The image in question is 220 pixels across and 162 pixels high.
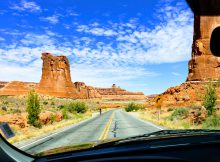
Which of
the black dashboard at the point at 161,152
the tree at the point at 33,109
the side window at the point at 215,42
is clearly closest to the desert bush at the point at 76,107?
the tree at the point at 33,109

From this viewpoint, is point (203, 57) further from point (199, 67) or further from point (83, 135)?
point (83, 135)

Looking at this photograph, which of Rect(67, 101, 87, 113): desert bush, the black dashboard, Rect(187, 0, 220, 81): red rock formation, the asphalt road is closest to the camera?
the black dashboard

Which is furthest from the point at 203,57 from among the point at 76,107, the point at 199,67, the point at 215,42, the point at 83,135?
the point at 215,42

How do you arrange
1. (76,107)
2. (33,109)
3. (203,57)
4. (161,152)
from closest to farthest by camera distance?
(161,152) → (33,109) → (203,57) → (76,107)

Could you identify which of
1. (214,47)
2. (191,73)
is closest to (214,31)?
(214,47)

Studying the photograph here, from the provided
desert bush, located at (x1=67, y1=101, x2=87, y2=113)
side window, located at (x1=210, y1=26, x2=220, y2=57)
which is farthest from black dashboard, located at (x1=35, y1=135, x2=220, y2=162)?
desert bush, located at (x1=67, y1=101, x2=87, y2=113)

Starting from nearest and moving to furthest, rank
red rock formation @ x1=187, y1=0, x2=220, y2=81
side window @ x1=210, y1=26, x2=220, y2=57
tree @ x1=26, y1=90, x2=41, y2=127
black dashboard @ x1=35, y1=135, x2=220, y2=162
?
1. black dashboard @ x1=35, y1=135, x2=220, y2=162
2. side window @ x1=210, y1=26, x2=220, y2=57
3. tree @ x1=26, y1=90, x2=41, y2=127
4. red rock formation @ x1=187, y1=0, x2=220, y2=81

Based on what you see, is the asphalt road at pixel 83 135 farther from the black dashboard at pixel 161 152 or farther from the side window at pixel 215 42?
the black dashboard at pixel 161 152

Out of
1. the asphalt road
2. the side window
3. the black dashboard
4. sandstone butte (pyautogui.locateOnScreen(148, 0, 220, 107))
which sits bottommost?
the asphalt road

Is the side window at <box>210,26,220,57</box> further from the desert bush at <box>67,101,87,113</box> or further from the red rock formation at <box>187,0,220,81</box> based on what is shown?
the desert bush at <box>67,101,87,113</box>

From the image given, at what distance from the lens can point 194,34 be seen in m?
88.6

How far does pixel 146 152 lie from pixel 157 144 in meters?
0.14

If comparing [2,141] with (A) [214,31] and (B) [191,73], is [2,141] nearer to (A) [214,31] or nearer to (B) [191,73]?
(A) [214,31]

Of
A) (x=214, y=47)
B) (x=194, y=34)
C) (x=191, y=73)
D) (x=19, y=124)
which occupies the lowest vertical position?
(x=19, y=124)
